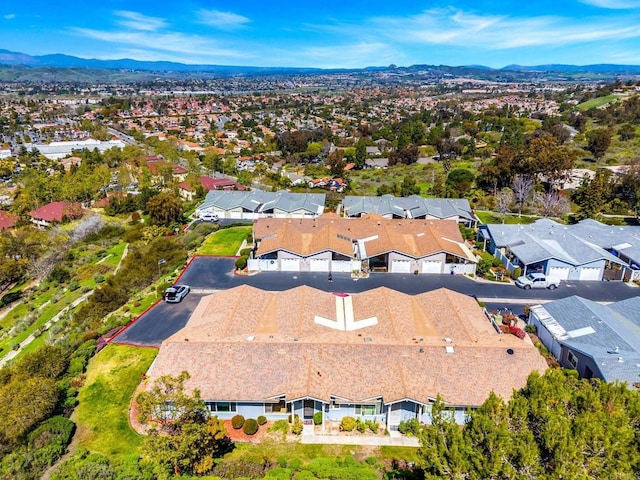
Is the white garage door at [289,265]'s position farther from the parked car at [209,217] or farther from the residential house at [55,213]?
the residential house at [55,213]

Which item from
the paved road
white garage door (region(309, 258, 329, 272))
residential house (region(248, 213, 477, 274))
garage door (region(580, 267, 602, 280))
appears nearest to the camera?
the paved road

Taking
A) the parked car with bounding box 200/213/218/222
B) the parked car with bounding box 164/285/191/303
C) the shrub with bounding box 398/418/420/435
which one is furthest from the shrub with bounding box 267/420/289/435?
the parked car with bounding box 200/213/218/222

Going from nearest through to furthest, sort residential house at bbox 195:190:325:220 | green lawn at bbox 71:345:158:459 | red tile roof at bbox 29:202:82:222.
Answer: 1. green lawn at bbox 71:345:158:459
2. residential house at bbox 195:190:325:220
3. red tile roof at bbox 29:202:82:222

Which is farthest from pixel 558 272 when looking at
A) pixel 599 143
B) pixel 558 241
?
pixel 599 143

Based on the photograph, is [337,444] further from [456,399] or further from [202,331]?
[202,331]

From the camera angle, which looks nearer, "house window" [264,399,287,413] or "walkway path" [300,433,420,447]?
"walkway path" [300,433,420,447]

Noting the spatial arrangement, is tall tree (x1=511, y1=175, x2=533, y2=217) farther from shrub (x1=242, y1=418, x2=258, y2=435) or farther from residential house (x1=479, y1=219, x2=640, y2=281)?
shrub (x1=242, y1=418, x2=258, y2=435)

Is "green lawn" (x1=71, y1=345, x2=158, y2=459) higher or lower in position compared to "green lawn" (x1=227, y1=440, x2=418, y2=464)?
lower
